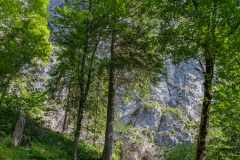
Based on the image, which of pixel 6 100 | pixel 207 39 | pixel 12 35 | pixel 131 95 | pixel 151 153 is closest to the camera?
pixel 207 39

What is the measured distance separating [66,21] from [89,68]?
7.37 ft

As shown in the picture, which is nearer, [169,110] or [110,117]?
[110,117]

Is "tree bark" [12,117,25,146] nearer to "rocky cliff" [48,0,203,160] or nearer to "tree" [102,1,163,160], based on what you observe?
"tree" [102,1,163,160]

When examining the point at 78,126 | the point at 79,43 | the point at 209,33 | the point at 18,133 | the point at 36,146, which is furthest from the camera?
the point at 79,43

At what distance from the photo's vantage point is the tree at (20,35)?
12.5 metres

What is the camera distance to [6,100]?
9977 millimetres

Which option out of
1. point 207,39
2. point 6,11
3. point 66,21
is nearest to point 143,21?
point 66,21

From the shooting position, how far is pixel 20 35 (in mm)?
15094

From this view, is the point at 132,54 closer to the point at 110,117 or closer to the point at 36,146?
the point at 110,117

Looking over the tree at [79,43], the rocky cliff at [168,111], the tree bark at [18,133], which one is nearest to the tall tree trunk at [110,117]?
the tree at [79,43]

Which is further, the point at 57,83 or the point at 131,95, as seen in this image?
the point at 131,95

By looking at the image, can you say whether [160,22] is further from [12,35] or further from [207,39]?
[12,35]

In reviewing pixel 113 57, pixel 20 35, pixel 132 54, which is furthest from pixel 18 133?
pixel 20 35

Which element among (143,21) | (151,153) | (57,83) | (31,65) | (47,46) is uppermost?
(143,21)
